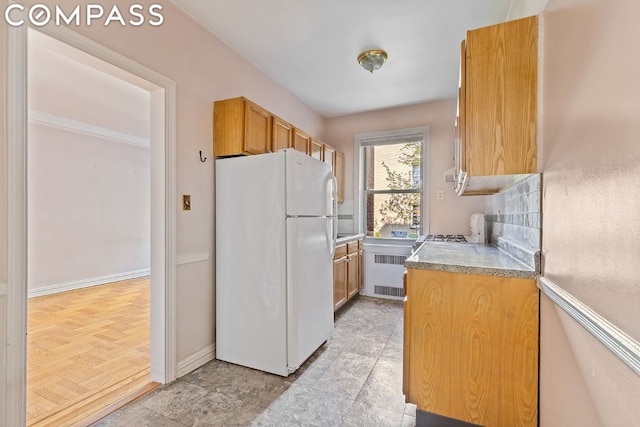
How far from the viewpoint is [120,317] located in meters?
3.13

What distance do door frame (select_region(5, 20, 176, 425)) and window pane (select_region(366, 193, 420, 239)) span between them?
2.83 m

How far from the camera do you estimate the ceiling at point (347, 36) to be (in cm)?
197

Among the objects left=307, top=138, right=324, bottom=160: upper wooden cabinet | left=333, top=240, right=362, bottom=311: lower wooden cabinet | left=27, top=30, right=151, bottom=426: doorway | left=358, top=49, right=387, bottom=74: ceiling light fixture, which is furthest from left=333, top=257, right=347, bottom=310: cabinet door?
left=358, top=49, right=387, bottom=74: ceiling light fixture

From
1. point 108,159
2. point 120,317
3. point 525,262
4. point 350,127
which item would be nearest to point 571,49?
point 525,262

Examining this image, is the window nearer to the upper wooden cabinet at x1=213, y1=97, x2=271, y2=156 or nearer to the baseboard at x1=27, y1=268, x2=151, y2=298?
the upper wooden cabinet at x1=213, y1=97, x2=271, y2=156

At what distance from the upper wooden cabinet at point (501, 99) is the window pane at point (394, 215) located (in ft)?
8.26

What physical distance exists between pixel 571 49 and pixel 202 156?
2.17 meters

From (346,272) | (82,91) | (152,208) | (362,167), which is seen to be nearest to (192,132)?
(152,208)

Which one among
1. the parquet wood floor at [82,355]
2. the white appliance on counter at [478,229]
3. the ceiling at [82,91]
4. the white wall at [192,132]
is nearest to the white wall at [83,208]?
the ceiling at [82,91]

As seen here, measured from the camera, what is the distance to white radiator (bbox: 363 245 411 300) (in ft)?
12.4

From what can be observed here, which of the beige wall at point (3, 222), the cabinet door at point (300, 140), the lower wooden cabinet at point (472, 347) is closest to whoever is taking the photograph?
the beige wall at point (3, 222)

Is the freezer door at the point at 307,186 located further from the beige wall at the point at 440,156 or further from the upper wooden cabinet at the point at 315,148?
the beige wall at the point at 440,156

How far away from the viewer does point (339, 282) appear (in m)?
3.20

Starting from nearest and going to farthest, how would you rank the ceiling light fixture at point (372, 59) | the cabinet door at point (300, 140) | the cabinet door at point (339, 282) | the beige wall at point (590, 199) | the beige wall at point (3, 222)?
the beige wall at point (590, 199)
the beige wall at point (3, 222)
the ceiling light fixture at point (372, 59)
the cabinet door at point (300, 140)
the cabinet door at point (339, 282)
